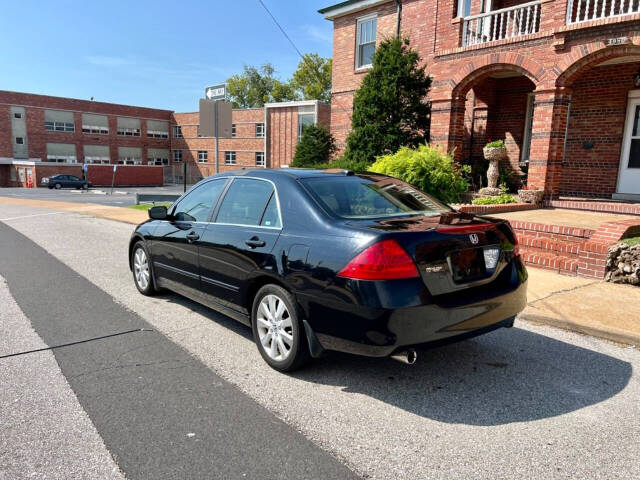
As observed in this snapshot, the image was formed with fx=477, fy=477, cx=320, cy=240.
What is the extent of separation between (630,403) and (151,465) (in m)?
3.15

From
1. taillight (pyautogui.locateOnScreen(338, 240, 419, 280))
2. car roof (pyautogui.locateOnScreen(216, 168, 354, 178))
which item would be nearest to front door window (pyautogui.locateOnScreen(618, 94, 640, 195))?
car roof (pyautogui.locateOnScreen(216, 168, 354, 178))

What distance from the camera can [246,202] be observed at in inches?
171

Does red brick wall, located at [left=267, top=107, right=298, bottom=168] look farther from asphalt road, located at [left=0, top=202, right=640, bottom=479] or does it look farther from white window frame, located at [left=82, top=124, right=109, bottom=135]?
asphalt road, located at [left=0, top=202, right=640, bottom=479]

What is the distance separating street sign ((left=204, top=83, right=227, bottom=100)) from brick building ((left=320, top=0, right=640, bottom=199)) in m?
6.47

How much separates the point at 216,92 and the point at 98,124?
55011mm

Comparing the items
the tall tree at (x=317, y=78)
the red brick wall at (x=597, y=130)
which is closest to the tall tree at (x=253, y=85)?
→ the tall tree at (x=317, y=78)

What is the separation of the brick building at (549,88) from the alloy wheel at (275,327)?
1029cm

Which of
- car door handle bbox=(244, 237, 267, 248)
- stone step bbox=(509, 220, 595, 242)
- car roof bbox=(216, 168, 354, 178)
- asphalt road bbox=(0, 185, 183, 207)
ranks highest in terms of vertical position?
car roof bbox=(216, 168, 354, 178)

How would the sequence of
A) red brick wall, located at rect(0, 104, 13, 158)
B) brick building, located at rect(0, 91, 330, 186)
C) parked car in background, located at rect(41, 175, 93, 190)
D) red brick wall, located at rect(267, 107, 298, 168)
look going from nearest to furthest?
red brick wall, located at rect(267, 107, 298, 168)
parked car in background, located at rect(41, 175, 93, 190)
brick building, located at rect(0, 91, 330, 186)
red brick wall, located at rect(0, 104, 13, 158)

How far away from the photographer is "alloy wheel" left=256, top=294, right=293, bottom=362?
368 cm

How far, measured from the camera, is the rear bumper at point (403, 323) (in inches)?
122

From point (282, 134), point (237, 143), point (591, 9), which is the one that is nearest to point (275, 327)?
point (591, 9)

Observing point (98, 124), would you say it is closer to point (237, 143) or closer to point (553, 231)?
point (237, 143)

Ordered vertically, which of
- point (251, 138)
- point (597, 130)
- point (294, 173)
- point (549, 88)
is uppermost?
point (251, 138)
